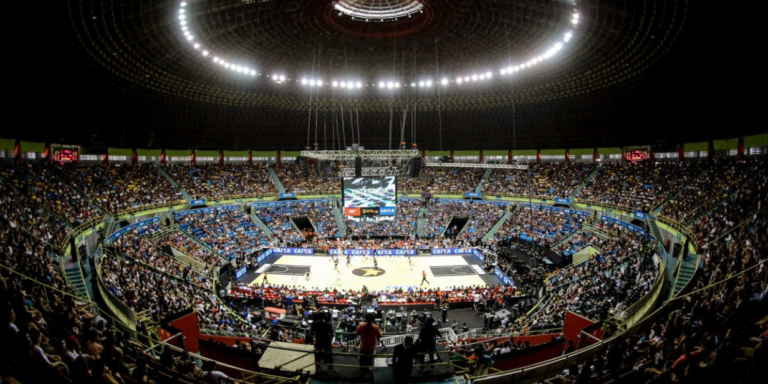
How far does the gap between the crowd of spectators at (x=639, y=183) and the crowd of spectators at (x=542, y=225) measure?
158 inches

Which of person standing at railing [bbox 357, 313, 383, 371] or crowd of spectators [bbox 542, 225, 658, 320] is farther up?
person standing at railing [bbox 357, 313, 383, 371]

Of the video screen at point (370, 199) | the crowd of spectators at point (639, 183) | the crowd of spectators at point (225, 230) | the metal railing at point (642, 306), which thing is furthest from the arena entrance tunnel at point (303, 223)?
the metal railing at point (642, 306)

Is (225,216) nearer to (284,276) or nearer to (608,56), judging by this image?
(284,276)

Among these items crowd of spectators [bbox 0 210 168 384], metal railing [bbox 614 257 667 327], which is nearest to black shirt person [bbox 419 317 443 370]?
crowd of spectators [bbox 0 210 168 384]

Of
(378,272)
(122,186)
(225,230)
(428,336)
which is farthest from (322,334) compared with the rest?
(122,186)

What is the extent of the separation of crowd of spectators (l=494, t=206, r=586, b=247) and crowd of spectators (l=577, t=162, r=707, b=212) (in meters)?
4.02

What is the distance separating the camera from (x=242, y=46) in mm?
30719

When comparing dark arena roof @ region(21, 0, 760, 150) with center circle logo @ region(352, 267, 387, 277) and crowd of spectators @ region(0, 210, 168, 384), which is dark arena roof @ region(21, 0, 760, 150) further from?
center circle logo @ region(352, 267, 387, 277)

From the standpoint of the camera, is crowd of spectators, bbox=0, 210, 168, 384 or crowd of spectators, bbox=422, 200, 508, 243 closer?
crowd of spectators, bbox=0, 210, 168, 384

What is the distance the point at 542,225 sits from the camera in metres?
39.4

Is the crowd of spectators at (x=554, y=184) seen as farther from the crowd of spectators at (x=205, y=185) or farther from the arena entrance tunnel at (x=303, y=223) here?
the crowd of spectators at (x=205, y=185)

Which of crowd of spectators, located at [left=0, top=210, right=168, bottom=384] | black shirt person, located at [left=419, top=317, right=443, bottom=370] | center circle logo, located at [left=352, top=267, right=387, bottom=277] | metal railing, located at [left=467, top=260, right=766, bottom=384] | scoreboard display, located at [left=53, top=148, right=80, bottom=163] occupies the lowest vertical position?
center circle logo, located at [left=352, top=267, right=387, bottom=277]

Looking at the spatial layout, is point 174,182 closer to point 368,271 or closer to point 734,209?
point 368,271

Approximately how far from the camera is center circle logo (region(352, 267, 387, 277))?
107ft
